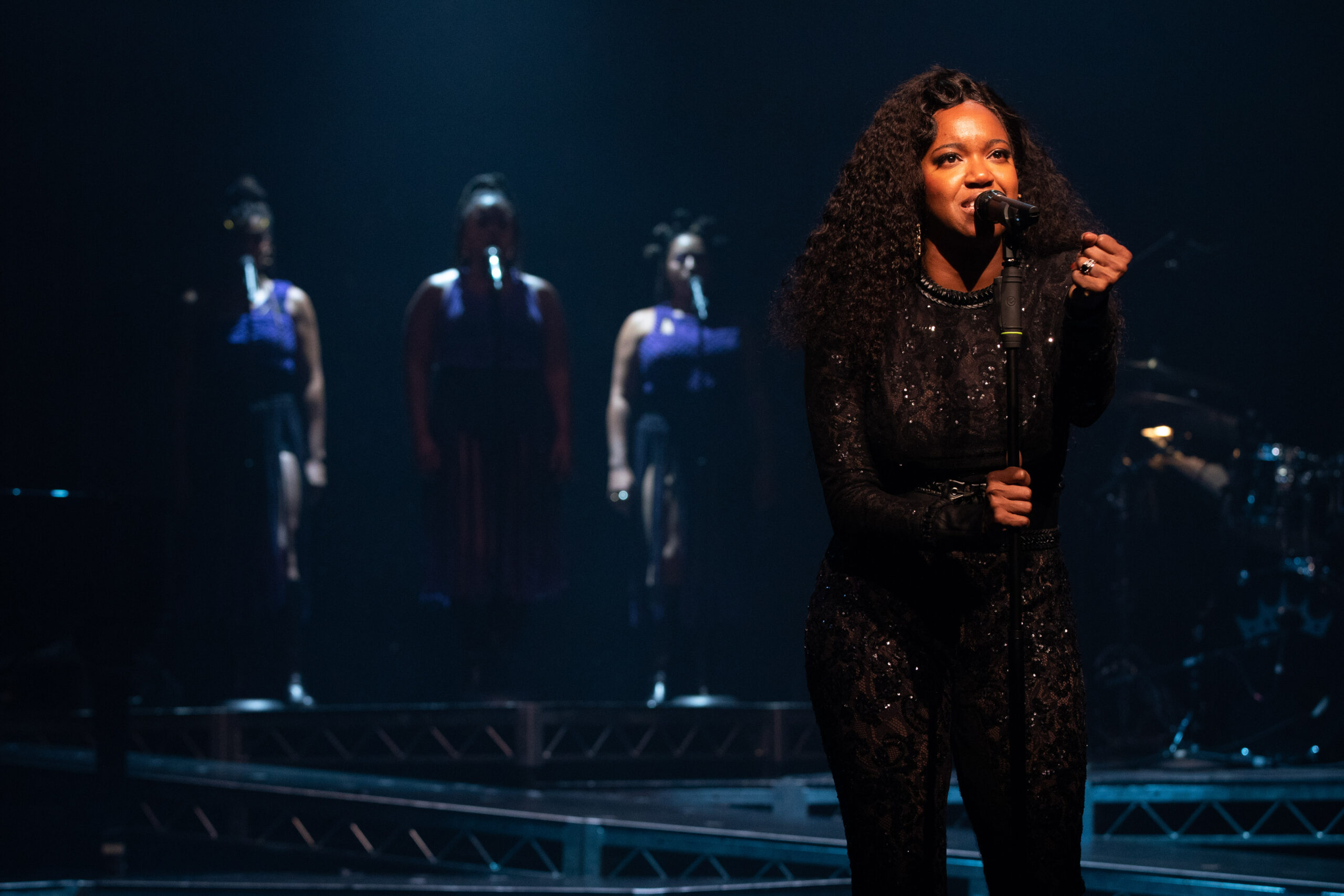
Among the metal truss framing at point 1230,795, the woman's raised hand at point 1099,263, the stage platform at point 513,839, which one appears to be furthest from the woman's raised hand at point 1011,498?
the metal truss framing at point 1230,795

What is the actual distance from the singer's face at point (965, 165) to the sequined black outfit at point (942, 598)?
12 centimetres

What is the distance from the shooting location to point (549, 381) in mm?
7051

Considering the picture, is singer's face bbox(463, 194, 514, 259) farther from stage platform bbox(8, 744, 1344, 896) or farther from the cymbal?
the cymbal

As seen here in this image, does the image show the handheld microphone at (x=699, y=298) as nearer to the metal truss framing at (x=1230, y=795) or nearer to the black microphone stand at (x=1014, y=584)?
the metal truss framing at (x=1230, y=795)

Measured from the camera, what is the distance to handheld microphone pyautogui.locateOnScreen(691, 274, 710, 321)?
23.3ft

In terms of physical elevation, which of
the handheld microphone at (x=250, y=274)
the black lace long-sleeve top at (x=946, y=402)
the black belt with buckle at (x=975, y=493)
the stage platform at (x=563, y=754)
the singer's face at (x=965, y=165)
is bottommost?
the stage platform at (x=563, y=754)

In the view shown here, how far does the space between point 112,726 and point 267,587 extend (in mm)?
2070

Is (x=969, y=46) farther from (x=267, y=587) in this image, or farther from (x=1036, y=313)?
(x=1036, y=313)

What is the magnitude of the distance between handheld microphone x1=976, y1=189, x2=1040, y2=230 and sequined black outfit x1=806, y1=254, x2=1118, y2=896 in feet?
0.42

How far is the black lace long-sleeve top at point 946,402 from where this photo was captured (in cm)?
163

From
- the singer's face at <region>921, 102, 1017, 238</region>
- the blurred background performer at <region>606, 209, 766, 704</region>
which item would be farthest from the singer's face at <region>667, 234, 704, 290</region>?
the singer's face at <region>921, 102, 1017, 238</region>

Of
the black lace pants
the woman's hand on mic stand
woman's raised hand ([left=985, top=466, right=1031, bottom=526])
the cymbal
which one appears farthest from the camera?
the woman's hand on mic stand

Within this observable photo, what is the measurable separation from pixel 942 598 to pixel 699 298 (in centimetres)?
554

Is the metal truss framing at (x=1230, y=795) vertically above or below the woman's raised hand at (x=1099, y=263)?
below
